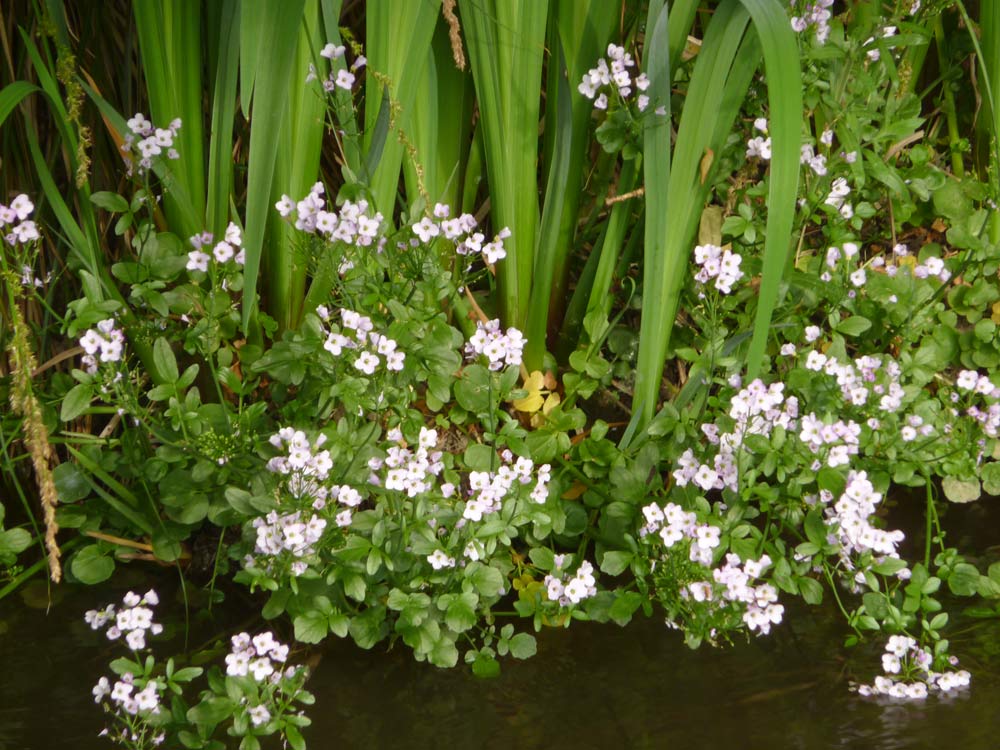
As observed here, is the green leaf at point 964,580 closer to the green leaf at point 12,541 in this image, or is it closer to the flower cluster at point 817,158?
the flower cluster at point 817,158

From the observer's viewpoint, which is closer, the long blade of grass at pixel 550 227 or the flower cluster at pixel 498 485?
the flower cluster at pixel 498 485

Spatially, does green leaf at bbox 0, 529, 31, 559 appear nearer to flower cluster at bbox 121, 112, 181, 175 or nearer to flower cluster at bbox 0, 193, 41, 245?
flower cluster at bbox 0, 193, 41, 245

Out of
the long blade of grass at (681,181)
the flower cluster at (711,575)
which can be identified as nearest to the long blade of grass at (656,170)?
the long blade of grass at (681,181)

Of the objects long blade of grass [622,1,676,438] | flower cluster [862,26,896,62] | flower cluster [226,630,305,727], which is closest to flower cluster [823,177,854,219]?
flower cluster [862,26,896,62]

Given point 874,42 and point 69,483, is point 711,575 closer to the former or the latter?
point 874,42

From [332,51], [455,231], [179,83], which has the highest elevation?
[179,83]

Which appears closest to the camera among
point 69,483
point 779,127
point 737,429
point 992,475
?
point 779,127

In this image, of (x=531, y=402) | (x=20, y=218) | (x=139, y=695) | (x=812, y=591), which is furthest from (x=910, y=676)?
(x=20, y=218)

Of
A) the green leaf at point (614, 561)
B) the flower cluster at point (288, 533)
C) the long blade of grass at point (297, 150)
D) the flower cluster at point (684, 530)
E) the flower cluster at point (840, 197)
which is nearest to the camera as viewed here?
the flower cluster at point (288, 533)
